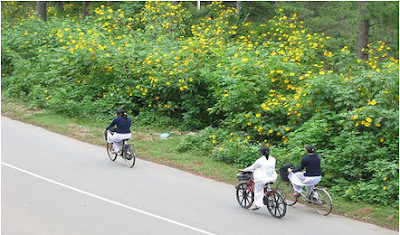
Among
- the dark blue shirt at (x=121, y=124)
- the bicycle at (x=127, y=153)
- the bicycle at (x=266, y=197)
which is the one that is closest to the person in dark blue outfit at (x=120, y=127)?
the dark blue shirt at (x=121, y=124)

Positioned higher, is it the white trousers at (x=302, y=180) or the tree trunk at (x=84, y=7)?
the tree trunk at (x=84, y=7)

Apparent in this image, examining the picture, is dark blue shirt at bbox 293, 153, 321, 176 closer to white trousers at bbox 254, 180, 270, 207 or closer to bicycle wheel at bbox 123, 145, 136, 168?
white trousers at bbox 254, 180, 270, 207

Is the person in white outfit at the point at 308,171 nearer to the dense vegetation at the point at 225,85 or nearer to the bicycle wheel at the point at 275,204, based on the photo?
the bicycle wheel at the point at 275,204

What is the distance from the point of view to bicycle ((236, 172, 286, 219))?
11922 millimetres

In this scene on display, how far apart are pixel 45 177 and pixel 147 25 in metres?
11.8

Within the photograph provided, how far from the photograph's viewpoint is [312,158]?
40.4ft

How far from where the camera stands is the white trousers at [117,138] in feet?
51.6

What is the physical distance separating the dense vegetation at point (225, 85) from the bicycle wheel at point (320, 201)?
109 centimetres

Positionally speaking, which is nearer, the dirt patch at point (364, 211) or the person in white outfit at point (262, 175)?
the person in white outfit at point (262, 175)

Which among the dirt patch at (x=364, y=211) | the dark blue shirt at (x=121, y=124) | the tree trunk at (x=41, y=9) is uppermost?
the tree trunk at (x=41, y=9)

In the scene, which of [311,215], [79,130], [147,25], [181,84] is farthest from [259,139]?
[147,25]

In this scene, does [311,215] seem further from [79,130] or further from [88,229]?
[79,130]

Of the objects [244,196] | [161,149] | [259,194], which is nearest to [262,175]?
[259,194]

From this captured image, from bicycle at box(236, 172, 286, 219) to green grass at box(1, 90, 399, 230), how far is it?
4.75 ft
